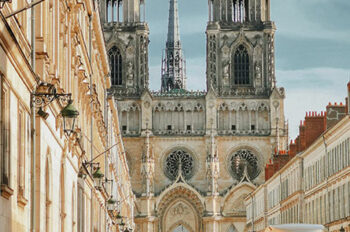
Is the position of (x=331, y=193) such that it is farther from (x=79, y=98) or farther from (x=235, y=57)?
(x=235, y=57)

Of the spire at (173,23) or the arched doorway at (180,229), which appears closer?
the arched doorway at (180,229)

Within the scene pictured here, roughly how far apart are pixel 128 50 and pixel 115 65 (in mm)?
2301

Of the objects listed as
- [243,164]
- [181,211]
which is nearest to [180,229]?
[181,211]

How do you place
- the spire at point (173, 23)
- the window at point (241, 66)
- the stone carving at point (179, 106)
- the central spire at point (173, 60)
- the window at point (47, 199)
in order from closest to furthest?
the window at point (47, 199) < the stone carving at point (179, 106) < the window at point (241, 66) < the central spire at point (173, 60) < the spire at point (173, 23)

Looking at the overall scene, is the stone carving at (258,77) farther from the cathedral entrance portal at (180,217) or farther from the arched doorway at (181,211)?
the cathedral entrance portal at (180,217)

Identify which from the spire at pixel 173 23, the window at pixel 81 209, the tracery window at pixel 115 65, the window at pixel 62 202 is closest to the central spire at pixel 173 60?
the spire at pixel 173 23

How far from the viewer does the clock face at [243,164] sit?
110m

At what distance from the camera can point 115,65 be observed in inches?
4461

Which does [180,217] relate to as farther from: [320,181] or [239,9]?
[320,181]

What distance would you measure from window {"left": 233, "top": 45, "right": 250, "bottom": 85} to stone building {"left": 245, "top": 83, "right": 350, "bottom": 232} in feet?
112

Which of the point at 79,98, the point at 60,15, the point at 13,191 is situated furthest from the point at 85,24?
the point at 13,191

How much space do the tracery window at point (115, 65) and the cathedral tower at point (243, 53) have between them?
10282mm

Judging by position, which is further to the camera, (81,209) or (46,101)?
(81,209)

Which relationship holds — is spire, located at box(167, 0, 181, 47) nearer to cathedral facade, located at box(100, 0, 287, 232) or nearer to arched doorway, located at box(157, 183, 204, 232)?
cathedral facade, located at box(100, 0, 287, 232)
